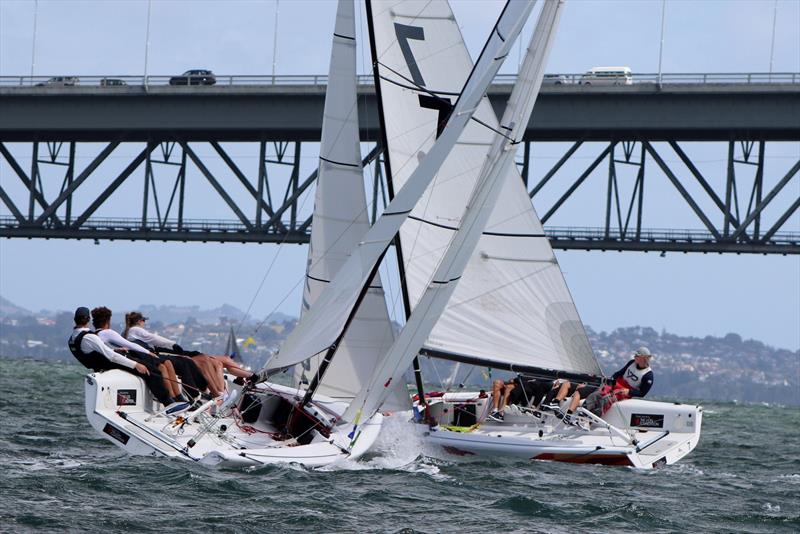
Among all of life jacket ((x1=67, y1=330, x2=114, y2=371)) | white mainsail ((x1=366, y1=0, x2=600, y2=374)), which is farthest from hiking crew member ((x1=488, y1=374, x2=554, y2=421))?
life jacket ((x1=67, y1=330, x2=114, y2=371))

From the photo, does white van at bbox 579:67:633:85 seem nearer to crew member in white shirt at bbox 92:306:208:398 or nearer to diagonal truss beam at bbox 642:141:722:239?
diagonal truss beam at bbox 642:141:722:239

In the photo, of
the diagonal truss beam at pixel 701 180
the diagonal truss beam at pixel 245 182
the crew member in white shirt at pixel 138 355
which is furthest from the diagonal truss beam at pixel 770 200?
the crew member in white shirt at pixel 138 355

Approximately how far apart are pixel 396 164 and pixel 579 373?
15.4 feet

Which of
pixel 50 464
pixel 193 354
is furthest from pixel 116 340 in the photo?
pixel 50 464

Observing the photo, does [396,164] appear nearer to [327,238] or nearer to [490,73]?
[327,238]

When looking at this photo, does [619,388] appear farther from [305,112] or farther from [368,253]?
[305,112]

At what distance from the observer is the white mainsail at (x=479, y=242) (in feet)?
78.9

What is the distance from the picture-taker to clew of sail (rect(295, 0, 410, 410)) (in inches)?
925

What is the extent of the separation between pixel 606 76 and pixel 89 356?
32.5 m

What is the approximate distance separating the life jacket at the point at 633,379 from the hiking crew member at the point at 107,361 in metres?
8.12

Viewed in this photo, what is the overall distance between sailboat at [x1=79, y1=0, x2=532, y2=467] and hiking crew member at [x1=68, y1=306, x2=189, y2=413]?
6.8 inches

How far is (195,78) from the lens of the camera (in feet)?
183

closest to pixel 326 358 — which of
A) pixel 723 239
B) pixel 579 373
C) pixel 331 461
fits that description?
pixel 331 461

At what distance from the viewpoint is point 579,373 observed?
80.1ft
